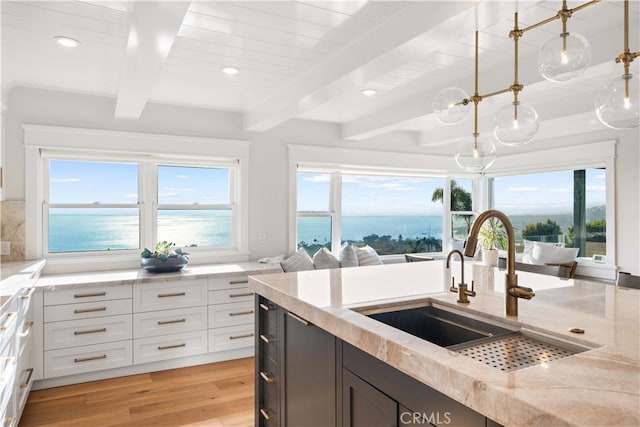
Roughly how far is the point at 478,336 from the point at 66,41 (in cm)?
272

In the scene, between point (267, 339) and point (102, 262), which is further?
point (102, 262)

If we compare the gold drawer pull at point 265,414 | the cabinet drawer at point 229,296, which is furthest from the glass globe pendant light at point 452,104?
the cabinet drawer at point 229,296

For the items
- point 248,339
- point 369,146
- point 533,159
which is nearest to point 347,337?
point 248,339

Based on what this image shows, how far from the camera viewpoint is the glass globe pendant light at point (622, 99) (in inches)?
54.1

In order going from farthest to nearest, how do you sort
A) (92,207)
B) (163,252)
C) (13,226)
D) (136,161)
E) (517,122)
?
(136,161)
(92,207)
(163,252)
(13,226)
(517,122)

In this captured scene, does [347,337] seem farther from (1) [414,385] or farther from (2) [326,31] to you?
(2) [326,31]

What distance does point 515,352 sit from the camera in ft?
3.85

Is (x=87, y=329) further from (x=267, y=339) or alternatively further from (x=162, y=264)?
(x=267, y=339)

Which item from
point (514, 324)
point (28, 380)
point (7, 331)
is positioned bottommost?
point (28, 380)

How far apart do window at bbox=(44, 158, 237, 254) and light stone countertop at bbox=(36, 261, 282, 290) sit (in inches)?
14.0

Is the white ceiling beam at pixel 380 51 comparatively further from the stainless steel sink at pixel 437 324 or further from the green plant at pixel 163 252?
the green plant at pixel 163 252

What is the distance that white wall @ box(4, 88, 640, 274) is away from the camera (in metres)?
3.41

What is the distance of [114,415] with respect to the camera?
8.80 ft

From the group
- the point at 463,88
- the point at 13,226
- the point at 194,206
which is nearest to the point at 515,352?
the point at 463,88
